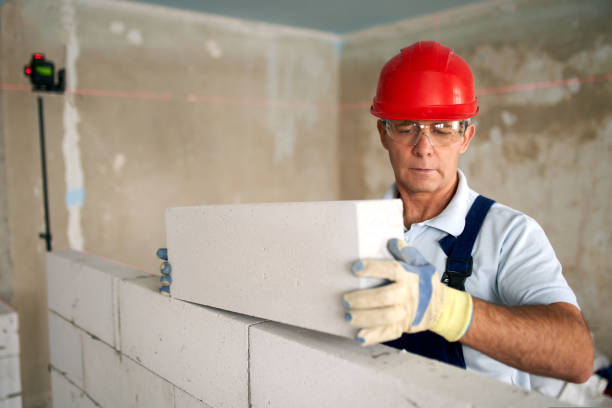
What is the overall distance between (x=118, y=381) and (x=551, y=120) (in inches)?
142

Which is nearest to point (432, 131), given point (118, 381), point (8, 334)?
point (118, 381)

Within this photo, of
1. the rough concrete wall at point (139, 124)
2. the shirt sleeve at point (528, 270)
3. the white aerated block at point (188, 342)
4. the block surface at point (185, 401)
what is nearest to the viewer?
the shirt sleeve at point (528, 270)

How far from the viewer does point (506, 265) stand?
1322 millimetres

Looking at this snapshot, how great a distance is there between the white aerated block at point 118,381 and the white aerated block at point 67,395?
0.07 meters

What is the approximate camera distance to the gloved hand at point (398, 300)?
90 centimetres

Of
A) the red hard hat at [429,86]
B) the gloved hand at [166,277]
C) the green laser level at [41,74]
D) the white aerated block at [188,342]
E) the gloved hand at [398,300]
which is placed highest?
the green laser level at [41,74]

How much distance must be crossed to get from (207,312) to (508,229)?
0.95 m

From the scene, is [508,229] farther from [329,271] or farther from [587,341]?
[329,271]

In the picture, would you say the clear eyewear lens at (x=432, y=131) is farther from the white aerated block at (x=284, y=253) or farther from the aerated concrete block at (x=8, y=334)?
the aerated concrete block at (x=8, y=334)

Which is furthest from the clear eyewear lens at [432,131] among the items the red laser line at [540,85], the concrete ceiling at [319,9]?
the concrete ceiling at [319,9]

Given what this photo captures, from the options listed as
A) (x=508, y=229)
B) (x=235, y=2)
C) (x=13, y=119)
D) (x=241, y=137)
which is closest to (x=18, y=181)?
(x=13, y=119)

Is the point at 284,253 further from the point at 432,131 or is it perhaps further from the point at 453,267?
the point at 432,131

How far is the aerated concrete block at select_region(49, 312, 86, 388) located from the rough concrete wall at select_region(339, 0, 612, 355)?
347 cm

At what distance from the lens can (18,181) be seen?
346 cm
